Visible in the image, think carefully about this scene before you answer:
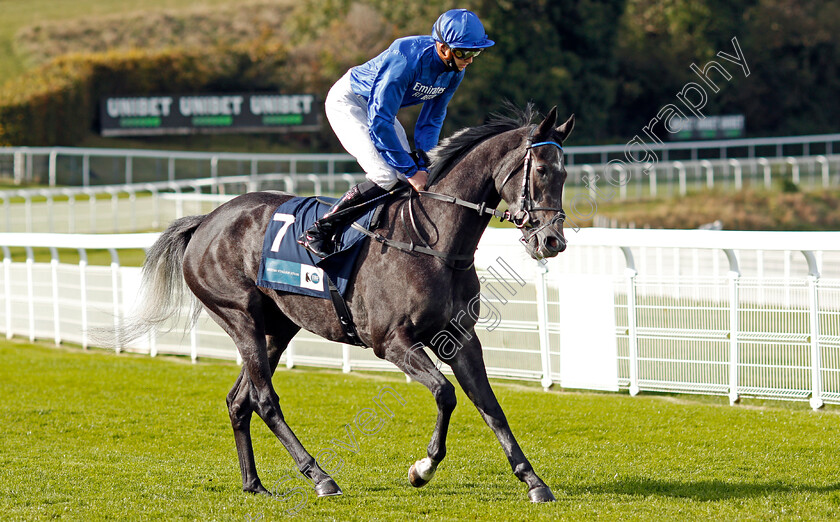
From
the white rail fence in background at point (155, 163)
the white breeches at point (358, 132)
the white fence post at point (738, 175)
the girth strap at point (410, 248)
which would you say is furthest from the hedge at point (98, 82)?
the girth strap at point (410, 248)

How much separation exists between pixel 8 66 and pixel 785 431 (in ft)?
119

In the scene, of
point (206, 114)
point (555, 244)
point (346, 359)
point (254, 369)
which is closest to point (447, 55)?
point (555, 244)

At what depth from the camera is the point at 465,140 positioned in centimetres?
448

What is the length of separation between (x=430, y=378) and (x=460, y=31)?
59.9 inches

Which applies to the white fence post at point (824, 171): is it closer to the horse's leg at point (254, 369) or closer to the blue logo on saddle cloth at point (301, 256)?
the blue logo on saddle cloth at point (301, 256)

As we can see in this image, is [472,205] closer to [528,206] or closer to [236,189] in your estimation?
[528,206]

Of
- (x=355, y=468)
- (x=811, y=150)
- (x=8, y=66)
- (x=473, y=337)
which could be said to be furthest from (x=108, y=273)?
(x=8, y=66)

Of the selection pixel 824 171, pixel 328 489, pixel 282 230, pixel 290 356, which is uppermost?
pixel 282 230

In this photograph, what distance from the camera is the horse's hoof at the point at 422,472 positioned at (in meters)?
4.37

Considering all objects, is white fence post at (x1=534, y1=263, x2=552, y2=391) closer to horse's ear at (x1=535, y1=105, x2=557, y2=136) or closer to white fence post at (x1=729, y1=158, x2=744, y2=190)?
horse's ear at (x1=535, y1=105, x2=557, y2=136)

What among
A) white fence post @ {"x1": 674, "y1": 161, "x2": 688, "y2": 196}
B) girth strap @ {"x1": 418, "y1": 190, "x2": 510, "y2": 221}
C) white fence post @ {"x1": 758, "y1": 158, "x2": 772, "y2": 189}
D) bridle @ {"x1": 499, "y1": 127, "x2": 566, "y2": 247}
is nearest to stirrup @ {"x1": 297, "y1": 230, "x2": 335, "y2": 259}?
girth strap @ {"x1": 418, "y1": 190, "x2": 510, "y2": 221}

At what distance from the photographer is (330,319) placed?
4699mm

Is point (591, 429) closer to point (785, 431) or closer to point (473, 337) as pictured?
point (785, 431)

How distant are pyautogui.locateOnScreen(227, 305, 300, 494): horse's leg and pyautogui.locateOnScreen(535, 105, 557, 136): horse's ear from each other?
5.91ft
